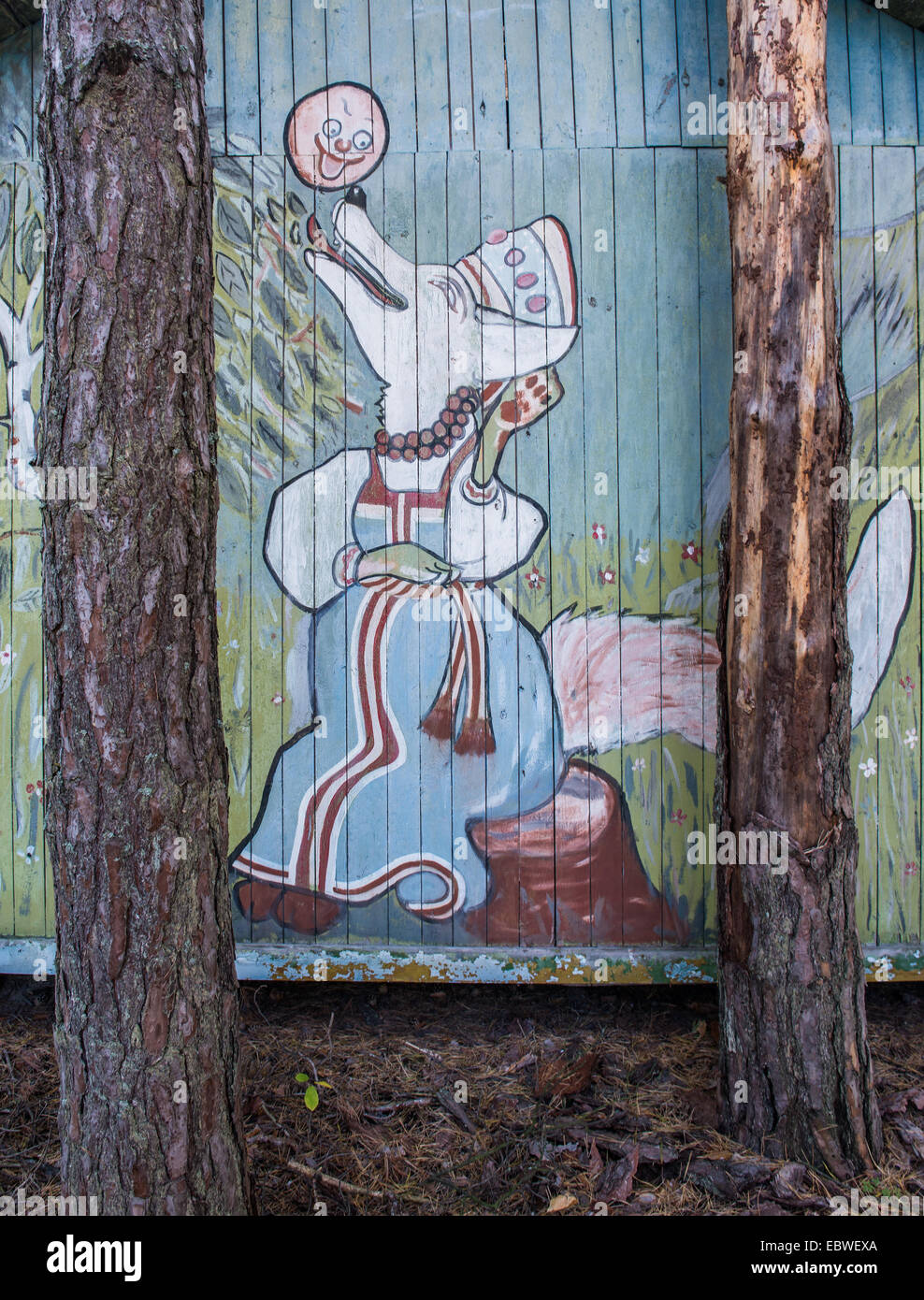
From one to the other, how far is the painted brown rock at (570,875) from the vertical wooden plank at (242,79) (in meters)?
2.88

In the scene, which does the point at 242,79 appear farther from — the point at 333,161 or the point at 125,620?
the point at 125,620

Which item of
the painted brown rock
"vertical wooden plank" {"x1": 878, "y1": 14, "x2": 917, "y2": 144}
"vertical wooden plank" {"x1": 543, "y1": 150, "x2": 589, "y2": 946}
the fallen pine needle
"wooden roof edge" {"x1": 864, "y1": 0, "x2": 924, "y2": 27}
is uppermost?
"wooden roof edge" {"x1": 864, "y1": 0, "x2": 924, "y2": 27}

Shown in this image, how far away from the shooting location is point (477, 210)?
295 cm

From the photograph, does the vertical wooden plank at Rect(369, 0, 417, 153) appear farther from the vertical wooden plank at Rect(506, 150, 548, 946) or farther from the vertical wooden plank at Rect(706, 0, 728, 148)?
the vertical wooden plank at Rect(706, 0, 728, 148)

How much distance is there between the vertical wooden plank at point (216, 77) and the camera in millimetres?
2984

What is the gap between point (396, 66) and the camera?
9.73 ft

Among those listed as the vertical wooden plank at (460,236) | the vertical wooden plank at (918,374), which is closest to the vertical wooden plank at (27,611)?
the vertical wooden plank at (460,236)

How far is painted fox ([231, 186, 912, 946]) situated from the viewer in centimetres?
294

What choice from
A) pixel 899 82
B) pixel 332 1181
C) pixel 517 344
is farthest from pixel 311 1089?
pixel 899 82

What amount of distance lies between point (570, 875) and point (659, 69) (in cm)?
329

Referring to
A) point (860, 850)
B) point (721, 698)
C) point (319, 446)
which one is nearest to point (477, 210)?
point (319, 446)

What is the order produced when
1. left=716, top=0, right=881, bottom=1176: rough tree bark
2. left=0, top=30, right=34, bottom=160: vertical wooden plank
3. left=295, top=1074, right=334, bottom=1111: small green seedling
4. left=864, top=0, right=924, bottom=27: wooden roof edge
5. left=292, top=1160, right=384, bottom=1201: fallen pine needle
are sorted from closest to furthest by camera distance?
left=292, top=1160, right=384, bottom=1201: fallen pine needle
left=716, top=0, right=881, bottom=1176: rough tree bark
left=295, top=1074, right=334, bottom=1111: small green seedling
left=864, top=0, right=924, bottom=27: wooden roof edge
left=0, top=30, right=34, bottom=160: vertical wooden plank

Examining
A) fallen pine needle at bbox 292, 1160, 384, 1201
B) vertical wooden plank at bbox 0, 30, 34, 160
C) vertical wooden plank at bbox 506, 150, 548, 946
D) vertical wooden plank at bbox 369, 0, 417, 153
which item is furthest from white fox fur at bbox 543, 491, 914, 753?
vertical wooden plank at bbox 0, 30, 34, 160

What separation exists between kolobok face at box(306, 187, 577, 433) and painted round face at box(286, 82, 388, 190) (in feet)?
0.32
